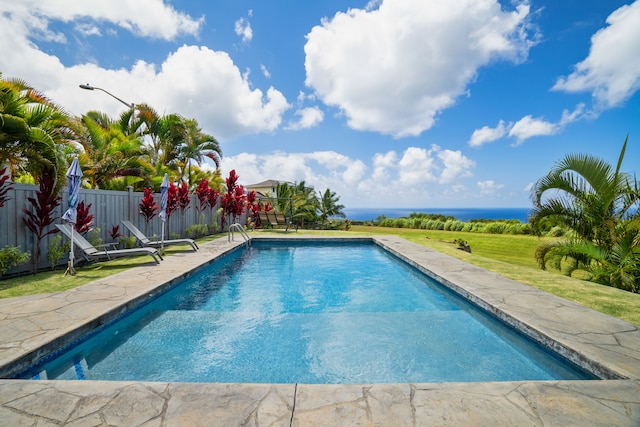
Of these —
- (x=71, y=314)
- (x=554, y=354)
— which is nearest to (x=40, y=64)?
(x=71, y=314)

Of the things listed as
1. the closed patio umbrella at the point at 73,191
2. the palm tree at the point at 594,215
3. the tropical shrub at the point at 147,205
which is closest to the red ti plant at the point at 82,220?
the closed patio umbrella at the point at 73,191

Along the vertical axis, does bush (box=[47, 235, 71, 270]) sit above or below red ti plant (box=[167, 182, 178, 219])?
below

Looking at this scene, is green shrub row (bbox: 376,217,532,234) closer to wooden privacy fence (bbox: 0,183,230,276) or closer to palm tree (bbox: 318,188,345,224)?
palm tree (bbox: 318,188,345,224)

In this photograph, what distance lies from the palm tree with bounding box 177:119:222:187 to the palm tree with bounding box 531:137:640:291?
54.6 ft

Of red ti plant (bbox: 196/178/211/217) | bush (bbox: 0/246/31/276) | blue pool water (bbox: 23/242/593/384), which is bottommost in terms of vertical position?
blue pool water (bbox: 23/242/593/384)

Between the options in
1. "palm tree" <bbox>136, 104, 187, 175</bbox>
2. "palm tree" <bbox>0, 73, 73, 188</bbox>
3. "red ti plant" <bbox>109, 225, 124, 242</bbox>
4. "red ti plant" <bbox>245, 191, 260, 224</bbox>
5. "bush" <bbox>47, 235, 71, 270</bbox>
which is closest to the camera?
"palm tree" <bbox>0, 73, 73, 188</bbox>

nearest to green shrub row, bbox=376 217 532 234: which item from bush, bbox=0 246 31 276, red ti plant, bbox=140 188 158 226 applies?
red ti plant, bbox=140 188 158 226

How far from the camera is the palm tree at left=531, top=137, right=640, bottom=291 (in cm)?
556

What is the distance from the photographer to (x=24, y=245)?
19.2ft

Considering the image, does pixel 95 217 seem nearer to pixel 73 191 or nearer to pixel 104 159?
pixel 73 191

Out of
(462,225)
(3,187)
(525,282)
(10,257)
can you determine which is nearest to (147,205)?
(3,187)

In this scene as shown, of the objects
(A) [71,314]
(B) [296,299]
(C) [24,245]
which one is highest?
(C) [24,245]

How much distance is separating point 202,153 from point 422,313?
54.9ft

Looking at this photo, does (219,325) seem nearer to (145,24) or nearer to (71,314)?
(71,314)
